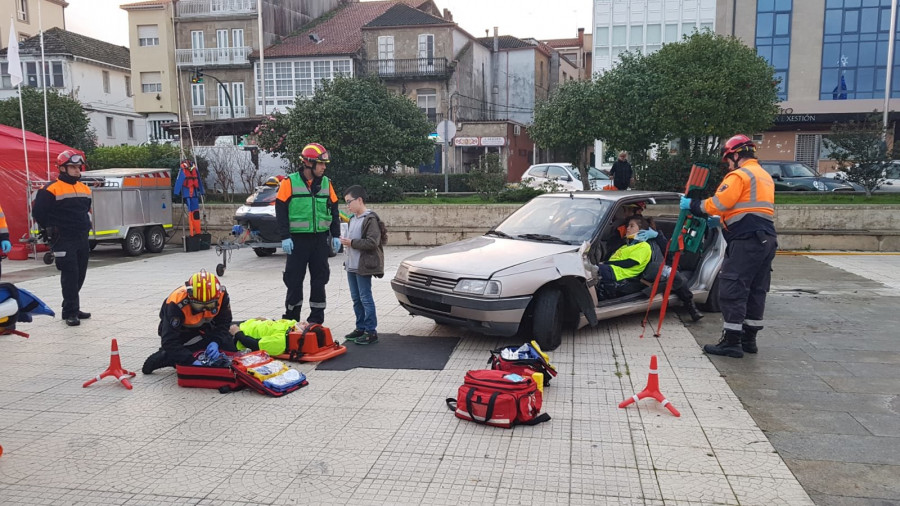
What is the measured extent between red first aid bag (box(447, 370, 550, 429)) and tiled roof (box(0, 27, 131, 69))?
43491 mm

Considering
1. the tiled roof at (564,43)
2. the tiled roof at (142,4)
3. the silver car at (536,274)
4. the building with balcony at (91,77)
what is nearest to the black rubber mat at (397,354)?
the silver car at (536,274)

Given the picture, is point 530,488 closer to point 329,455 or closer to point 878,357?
point 329,455

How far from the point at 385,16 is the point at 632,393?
1546 inches

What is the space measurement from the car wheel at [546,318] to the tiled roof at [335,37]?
3634cm

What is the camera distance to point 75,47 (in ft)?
142

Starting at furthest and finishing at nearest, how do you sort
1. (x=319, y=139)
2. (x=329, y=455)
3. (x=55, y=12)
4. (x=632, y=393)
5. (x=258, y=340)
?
1. (x=55, y=12)
2. (x=319, y=139)
3. (x=258, y=340)
4. (x=632, y=393)
5. (x=329, y=455)

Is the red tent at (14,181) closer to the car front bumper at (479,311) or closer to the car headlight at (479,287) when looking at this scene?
the car front bumper at (479,311)

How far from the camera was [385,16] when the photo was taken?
4119 centimetres

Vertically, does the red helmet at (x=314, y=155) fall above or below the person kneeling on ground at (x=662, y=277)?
above

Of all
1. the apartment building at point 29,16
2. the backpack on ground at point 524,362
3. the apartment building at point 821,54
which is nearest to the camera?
the backpack on ground at point 524,362

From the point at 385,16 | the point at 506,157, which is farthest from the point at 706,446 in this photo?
the point at 385,16

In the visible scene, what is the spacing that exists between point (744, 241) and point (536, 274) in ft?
6.41

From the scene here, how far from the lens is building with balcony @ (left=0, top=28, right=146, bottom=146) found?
42094mm

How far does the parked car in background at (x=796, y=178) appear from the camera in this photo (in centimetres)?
2083
